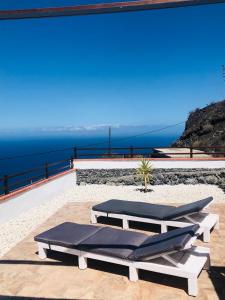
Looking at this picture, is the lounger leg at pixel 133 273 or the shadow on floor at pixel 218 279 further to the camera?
the lounger leg at pixel 133 273

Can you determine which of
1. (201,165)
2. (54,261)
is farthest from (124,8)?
(201,165)

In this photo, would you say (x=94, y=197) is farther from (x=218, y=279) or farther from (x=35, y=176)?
(x=218, y=279)

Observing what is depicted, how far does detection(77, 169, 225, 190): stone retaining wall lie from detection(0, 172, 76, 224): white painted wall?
2.91 ft

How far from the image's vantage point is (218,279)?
5531 millimetres

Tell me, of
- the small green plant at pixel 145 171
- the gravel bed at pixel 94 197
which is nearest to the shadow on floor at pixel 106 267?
the gravel bed at pixel 94 197

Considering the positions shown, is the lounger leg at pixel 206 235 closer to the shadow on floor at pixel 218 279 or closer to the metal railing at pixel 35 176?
the shadow on floor at pixel 218 279

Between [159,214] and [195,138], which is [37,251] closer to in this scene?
[159,214]

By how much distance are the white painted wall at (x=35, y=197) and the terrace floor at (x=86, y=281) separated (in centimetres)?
293

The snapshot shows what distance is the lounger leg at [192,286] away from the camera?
5.04 metres

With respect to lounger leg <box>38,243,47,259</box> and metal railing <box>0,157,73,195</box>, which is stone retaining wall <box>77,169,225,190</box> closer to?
metal railing <box>0,157,73,195</box>

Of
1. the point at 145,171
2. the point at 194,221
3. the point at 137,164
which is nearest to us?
the point at 194,221

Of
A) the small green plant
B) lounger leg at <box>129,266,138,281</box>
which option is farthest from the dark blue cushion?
the small green plant

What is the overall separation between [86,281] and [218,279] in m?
2.39

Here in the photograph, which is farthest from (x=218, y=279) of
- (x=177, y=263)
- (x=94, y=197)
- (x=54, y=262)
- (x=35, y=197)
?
(x=94, y=197)
